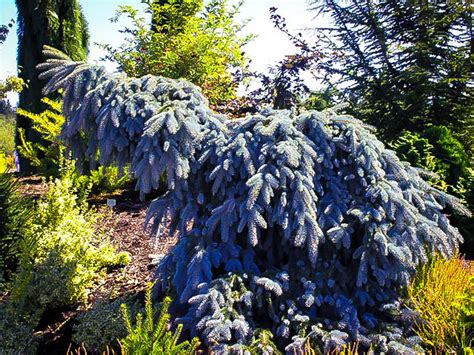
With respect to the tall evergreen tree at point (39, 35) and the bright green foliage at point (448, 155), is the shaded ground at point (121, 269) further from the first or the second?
the tall evergreen tree at point (39, 35)

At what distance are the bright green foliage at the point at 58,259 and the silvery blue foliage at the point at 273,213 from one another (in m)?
0.89

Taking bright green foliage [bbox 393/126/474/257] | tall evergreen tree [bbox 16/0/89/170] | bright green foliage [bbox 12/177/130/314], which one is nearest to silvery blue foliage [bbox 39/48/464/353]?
bright green foliage [bbox 12/177/130/314]

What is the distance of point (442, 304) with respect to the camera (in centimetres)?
327

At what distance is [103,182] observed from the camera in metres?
7.06

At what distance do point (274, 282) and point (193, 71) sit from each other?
16.4 feet

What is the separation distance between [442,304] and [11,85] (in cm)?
757

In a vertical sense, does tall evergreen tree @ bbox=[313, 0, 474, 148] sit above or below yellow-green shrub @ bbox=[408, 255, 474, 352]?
above

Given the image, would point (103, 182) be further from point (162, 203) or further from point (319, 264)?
point (319, 264)

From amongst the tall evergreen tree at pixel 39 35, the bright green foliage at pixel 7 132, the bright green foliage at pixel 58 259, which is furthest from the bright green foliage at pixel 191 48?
the bright green foliage at pixel 7 132

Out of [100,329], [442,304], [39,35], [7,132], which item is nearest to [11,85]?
[39,35]

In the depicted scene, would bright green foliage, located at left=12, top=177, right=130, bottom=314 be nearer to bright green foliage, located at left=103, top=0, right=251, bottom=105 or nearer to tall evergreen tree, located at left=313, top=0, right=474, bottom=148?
bright green foliage, located at left=103, top=0, right=251, bottom=105

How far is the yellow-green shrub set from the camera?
2.96 metres

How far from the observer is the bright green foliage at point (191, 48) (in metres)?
7.42

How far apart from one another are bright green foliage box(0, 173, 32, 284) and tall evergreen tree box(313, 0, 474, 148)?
215 inches
